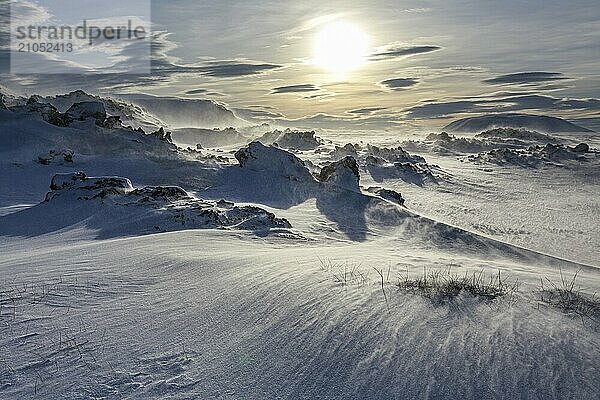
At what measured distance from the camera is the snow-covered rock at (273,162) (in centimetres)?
2083

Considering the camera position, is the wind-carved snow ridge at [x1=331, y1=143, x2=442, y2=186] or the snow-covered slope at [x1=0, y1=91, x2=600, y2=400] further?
the wind-carved snow ridge at [x1=331, y1=143, x2=442, y2=186]

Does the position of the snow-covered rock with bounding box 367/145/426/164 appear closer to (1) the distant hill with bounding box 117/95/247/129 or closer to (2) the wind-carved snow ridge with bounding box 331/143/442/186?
(2) the wind-carved snow ridge with bounding box 331/143/442/186

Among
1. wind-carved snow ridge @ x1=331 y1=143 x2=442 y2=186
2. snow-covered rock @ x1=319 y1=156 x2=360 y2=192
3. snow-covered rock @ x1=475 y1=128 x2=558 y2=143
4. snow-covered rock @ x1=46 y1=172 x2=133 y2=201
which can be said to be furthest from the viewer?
snow-covered rock @ x1=475 y1=128 x2=558 y2=143

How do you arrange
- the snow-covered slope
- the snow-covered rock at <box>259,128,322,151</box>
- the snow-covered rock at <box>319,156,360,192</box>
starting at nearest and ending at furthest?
the snow-covered slope, the snow-covered rock at <box>319,156,360,192</box>, the snow-covered rock at <box>259,128,322,151</box>

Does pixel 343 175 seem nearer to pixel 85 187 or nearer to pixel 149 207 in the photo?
pixel 149 207

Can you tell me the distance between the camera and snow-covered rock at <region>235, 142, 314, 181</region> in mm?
20828

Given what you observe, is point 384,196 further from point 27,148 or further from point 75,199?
point 27,148

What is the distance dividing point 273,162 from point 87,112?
12817 millimetres

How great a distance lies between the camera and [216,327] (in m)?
4.24

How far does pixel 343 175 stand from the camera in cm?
2072

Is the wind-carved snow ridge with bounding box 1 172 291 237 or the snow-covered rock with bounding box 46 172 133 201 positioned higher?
the snow-covered rock with bounding box 46 172 133 201

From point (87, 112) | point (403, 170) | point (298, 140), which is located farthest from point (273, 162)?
point (298, 140)

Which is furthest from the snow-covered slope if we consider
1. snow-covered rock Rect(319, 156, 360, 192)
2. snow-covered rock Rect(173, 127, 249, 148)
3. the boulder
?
snow-covered rock Rect(173, 127, 249, 148)

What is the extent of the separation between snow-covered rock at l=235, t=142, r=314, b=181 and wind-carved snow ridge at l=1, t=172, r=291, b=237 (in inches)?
299
